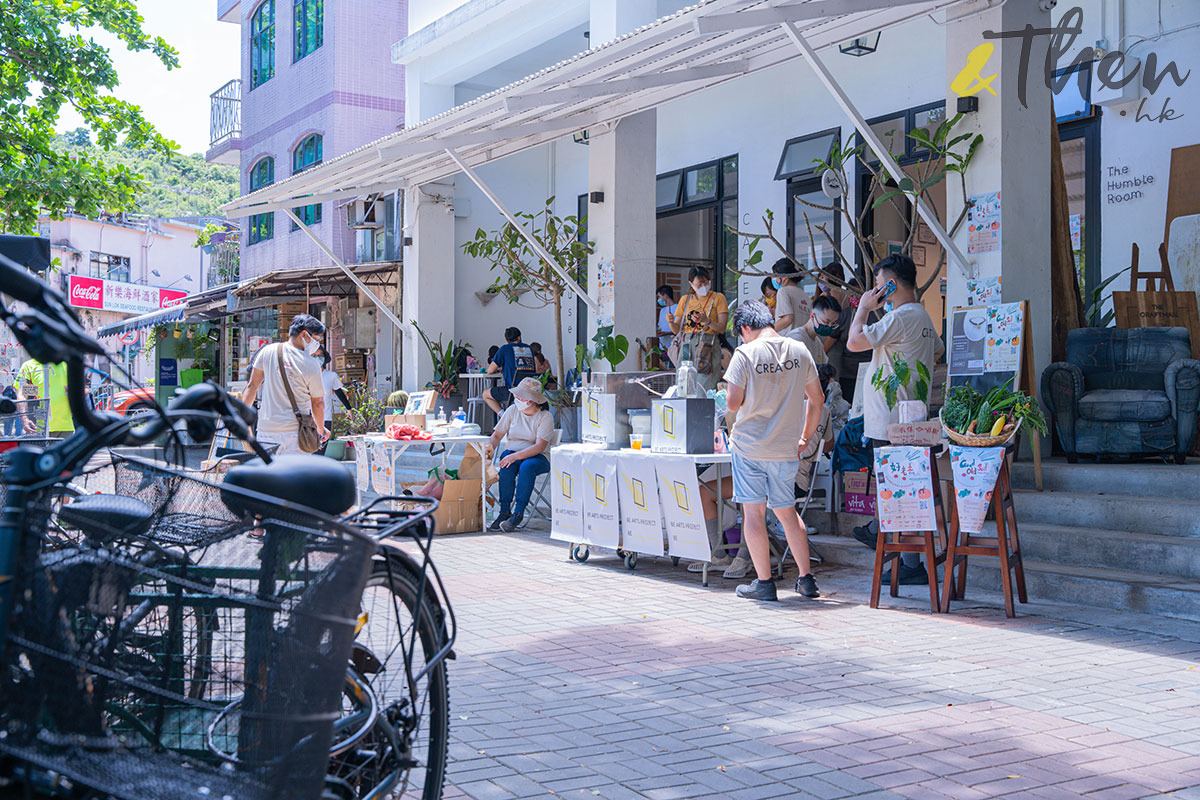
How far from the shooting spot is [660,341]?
1249 centimetres

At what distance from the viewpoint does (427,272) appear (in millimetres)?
16609

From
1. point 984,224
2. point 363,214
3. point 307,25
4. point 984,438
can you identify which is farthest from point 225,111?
point 984,438

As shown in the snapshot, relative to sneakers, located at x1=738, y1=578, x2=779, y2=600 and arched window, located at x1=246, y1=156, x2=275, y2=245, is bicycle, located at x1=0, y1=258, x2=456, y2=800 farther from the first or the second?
arched window, located at x1=246, y1=156, x2=275, y2=245

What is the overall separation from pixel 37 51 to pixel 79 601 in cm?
1320

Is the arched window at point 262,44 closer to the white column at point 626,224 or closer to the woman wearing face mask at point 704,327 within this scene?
the white column at point 626,224

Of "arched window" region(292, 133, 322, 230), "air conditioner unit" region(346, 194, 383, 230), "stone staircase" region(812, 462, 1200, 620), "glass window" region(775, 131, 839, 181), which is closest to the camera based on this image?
"stone staircase" region(812, 462, 1200, 620)

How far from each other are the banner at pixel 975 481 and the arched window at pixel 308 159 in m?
16.7

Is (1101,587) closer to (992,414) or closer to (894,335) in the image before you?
(992,414)

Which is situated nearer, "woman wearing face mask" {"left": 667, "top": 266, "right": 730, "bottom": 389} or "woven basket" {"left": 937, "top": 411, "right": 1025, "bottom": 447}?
"woven basket" {"left": 937, "top": 411, "right": 1025, "bottom": 447}

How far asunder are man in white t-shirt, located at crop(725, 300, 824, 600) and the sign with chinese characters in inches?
1345

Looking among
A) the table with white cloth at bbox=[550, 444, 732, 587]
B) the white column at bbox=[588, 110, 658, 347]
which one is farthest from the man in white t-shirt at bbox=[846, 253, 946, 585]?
the white column at bbox=[588, 110, 658, 347]

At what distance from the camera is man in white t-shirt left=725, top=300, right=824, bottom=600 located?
704 centimetres

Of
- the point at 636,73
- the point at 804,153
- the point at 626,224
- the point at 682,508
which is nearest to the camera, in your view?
the point at 682,508

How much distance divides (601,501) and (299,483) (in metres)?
6.39
